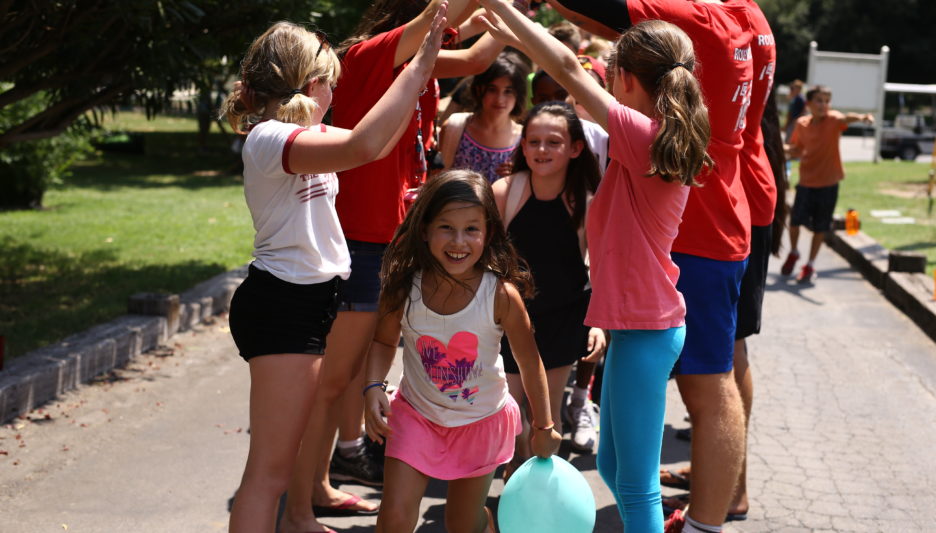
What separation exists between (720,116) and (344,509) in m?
2.23

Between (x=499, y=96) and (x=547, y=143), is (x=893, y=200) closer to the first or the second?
(x=499, y=96)

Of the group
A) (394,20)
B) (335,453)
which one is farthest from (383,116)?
(335,453)

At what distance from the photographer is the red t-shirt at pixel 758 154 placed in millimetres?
3881

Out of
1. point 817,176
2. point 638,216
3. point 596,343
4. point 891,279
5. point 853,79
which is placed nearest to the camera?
point 638,216

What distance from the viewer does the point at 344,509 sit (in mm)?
4277

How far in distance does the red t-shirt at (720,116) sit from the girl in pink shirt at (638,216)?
30 centimetres

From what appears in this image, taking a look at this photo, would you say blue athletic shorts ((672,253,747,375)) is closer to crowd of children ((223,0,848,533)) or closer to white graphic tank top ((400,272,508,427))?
crowd of children ((223,0,848,533))

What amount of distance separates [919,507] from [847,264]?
7.19 meters

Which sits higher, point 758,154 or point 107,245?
point 758,154

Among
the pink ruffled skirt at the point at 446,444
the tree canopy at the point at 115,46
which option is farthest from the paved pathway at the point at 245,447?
the tree canopy at the point at 115,46

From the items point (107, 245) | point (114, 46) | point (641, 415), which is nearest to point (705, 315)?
point (641, 415)

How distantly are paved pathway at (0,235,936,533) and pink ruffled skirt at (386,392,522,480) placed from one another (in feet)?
2.82

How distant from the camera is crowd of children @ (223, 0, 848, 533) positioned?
313 cm

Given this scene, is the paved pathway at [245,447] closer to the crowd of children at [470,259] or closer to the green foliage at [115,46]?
the crowd of children at [470,259]
